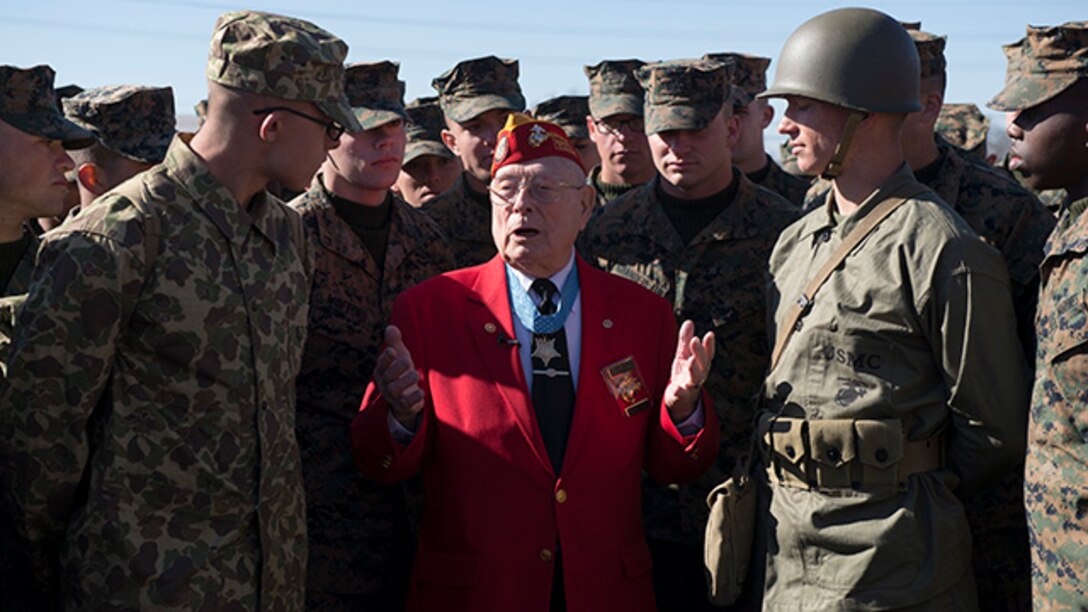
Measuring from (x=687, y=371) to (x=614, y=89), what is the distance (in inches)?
146

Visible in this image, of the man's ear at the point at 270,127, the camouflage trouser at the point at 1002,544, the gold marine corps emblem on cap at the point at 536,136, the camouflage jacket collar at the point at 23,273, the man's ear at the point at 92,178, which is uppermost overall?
the man's ear at the point at 270,127

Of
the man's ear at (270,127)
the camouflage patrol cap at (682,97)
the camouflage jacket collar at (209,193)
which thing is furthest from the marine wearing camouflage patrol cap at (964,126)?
the camouflage jacket collar at (209,193)

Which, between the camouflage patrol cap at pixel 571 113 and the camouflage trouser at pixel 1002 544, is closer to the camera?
the camouflage trouser at pixel 1002 544

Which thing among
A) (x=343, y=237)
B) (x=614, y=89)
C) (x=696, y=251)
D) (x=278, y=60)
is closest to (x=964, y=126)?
(x=614, y=89)

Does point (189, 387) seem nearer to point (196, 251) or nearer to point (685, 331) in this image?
point (196, 251)

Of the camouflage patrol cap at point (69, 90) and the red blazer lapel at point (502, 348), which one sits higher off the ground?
the camouflage patrol cap at point (69, 90)

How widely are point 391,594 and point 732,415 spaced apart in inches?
72.2

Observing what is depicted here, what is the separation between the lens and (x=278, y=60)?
4.05 metres

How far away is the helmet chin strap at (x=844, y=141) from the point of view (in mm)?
4340

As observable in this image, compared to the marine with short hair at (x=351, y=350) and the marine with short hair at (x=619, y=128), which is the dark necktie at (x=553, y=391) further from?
the marine with short hair at (x=619, y=128)

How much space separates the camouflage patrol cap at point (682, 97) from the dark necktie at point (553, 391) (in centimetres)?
173

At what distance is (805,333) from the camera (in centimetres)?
427

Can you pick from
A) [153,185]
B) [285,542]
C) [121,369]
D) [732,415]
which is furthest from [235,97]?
[732,415]

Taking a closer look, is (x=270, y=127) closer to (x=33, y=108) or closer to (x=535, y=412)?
(x=33, y=108)
